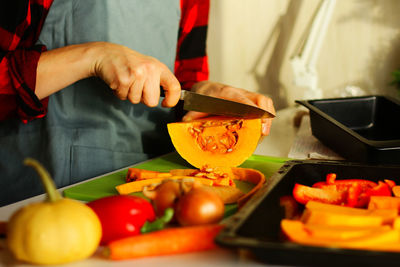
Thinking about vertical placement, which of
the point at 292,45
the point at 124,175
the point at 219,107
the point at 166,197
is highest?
the point at 292,45

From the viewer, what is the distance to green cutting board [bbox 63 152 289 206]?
49.0 inches

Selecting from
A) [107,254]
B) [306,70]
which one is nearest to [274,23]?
[306,70]

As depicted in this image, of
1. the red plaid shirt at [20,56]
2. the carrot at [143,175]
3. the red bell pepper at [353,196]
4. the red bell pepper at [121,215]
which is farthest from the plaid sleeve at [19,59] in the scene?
the red bell pepper at [353,196]

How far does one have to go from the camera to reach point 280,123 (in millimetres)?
2348

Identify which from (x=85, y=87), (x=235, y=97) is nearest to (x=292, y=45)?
(x=235, y=97)

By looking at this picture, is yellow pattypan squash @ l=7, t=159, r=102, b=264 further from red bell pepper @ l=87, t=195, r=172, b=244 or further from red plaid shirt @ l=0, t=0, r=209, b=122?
red plaid shirt @ l=0, t=0, r=209, b=122

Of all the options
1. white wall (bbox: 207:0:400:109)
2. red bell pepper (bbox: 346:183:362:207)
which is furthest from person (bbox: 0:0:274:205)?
white wall (bbox: 207:0:400:109)

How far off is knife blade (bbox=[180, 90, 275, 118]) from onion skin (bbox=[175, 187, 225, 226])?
63 cm

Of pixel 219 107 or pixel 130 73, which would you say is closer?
pixel 130 73

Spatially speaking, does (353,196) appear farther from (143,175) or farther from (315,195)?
(143,175)

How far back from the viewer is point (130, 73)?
133 centimetres

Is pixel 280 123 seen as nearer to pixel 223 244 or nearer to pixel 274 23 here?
pixel 274 23

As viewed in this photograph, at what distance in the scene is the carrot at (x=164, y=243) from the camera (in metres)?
0.82

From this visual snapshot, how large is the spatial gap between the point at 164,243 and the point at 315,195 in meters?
0.41
